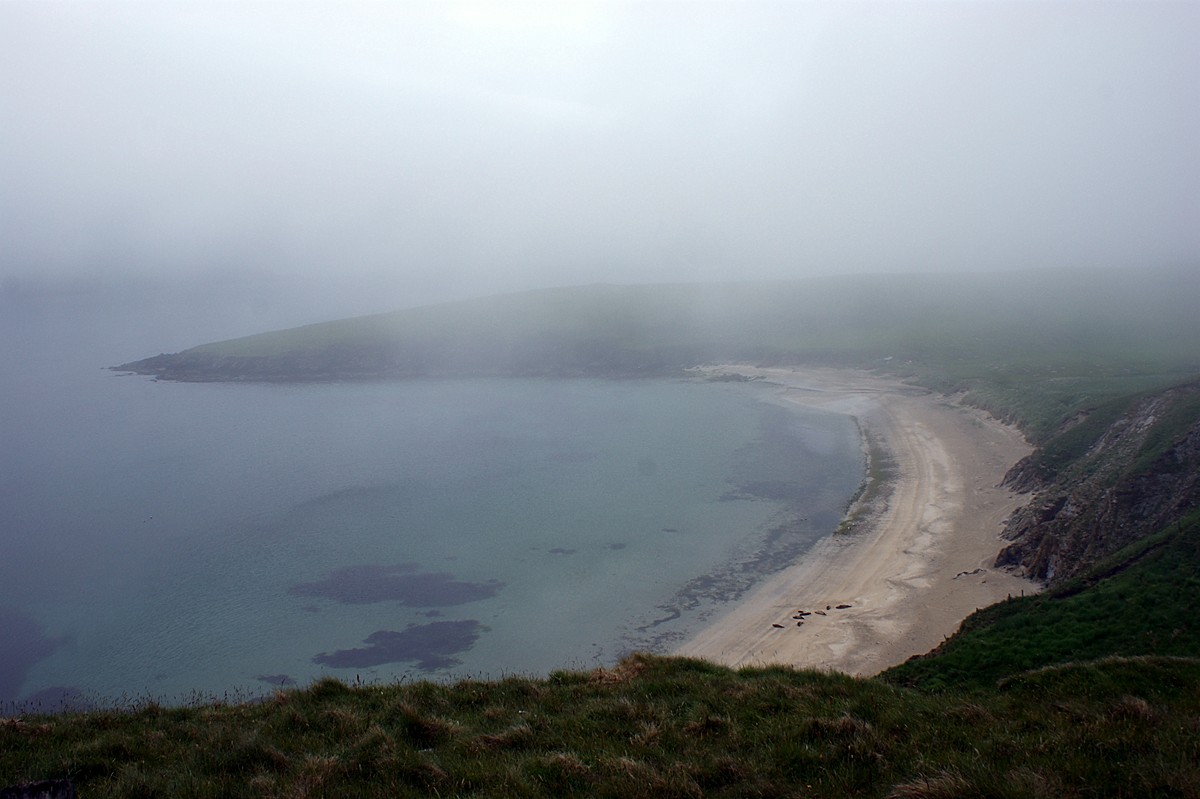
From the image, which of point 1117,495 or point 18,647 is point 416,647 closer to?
point 18,647

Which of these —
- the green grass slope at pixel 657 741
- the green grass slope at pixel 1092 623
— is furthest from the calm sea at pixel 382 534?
the green grass slope at pixel 1092 623

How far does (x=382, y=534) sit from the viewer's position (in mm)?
35375

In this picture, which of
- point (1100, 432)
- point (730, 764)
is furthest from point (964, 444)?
point (730, 764)

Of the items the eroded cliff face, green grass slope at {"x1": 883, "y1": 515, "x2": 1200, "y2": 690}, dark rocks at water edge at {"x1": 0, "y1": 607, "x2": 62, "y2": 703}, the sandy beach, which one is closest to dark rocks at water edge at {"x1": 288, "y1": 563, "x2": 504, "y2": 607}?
dark rocks at water edge at {"x1": 0, "y1": 607, "x2": 62, "y2": 703}

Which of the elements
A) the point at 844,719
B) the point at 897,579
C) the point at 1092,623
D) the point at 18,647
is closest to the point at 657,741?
the point at 844,719

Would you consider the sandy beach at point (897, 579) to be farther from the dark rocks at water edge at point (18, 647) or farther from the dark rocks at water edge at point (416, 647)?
the dark rocks at water edge at point (18, 647)

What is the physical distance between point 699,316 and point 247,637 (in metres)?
95.1

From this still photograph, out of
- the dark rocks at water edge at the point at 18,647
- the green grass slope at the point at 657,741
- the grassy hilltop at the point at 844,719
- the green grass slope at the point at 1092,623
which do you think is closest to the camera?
the green grass slope at the point at 657,741

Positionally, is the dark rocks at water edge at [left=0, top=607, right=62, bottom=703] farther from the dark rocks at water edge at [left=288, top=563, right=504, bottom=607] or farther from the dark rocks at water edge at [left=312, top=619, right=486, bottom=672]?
the dark rocks at water edge at [left=312, top=619, right=486, bottom=672]

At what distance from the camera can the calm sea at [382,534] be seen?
2317 cm

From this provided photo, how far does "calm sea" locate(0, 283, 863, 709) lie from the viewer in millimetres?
23172

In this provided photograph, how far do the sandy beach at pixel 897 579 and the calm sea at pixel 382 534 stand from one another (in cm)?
181

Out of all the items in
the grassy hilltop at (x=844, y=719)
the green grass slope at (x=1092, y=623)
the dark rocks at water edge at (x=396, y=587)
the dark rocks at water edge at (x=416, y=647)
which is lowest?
the dark rocks at water edge at (x=416, y=647)

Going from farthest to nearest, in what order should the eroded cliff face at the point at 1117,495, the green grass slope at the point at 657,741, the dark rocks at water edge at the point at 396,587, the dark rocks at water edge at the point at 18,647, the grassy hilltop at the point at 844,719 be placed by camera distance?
the dark rocks at water edge at the point at 396,587
the dark rocks at water edge at the point at 18,647
the eroded cliff face at the point at 1117,495
the grassy hilltop at the point at 844,719
the green grass slope at the point at 657,741
